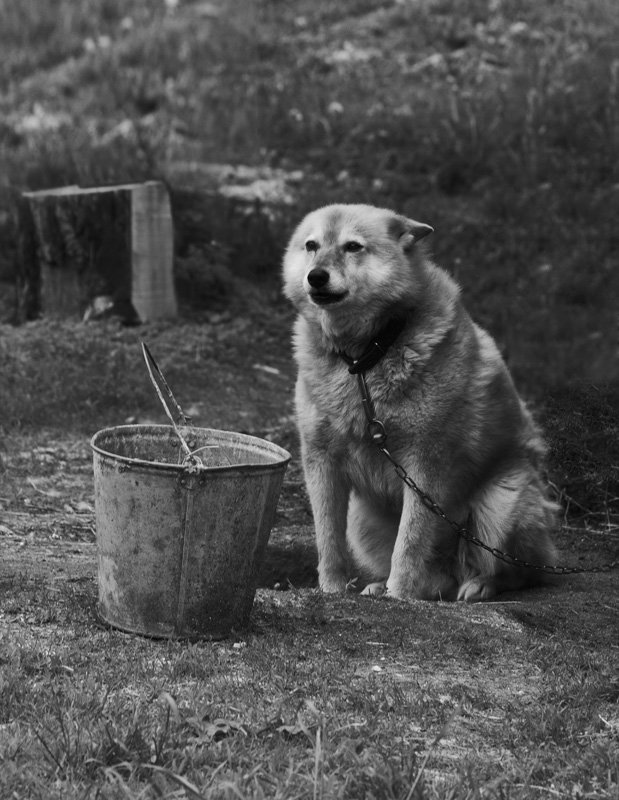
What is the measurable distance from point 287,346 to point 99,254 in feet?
5.52

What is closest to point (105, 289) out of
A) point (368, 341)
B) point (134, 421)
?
point (134, 421)

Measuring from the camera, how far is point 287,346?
920 cm

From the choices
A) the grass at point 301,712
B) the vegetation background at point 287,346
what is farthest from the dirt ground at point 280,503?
the grass at point 301,712

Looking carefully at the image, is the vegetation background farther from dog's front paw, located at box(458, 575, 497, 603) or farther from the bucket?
dog's front paw, located at box(458, 575, 497, 603)

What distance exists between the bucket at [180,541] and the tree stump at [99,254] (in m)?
5.30

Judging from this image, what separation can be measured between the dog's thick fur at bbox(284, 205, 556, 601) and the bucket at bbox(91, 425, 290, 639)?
1.05 meters

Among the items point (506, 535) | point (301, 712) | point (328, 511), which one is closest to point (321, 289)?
point (328, 511)

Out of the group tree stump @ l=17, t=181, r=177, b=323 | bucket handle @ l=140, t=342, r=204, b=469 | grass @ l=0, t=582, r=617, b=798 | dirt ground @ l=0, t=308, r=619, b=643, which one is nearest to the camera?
grass @ l=0, t=582, r=617, b=798

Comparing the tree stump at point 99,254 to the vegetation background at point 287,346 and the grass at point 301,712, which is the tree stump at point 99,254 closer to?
the vegetation background at point 287,346

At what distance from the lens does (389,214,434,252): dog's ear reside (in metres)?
4.80

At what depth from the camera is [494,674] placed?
3.53 m

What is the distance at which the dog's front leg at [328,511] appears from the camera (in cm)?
476

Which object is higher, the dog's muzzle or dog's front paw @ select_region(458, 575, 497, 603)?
the dog's muzzle

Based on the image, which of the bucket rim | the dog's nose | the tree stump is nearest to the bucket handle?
the bucket rim
